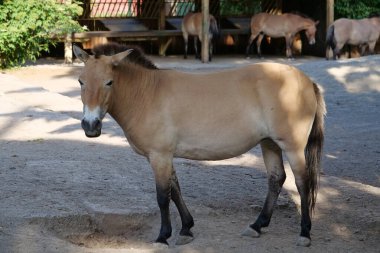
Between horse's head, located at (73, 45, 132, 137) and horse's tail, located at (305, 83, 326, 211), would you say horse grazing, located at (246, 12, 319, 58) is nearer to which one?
horse's tail, located at (305, 83, 326, 211)

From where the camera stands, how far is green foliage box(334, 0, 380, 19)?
2294 centimetres

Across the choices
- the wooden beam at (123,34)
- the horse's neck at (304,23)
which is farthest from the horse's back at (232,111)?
the horse's neck at (304,23)

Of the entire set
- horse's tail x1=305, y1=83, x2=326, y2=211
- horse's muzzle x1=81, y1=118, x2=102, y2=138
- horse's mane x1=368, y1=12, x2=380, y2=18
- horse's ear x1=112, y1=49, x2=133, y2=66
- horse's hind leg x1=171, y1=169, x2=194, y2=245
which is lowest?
horse's hind leg x1=171, y1=169, x2=194, y2=245

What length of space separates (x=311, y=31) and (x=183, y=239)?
56.9ft

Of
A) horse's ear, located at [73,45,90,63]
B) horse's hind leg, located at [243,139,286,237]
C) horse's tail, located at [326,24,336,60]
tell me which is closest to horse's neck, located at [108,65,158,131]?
horse's ear, located at [73,45,90,63]

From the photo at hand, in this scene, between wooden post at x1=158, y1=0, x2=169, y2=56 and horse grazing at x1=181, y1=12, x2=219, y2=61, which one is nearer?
horse grazing at x1=181, y1=12, x2=219, y2=61

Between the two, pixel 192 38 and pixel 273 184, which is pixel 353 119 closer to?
pixel 273 184

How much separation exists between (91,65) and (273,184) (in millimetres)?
1951

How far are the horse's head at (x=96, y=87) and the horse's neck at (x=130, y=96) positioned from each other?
15cm

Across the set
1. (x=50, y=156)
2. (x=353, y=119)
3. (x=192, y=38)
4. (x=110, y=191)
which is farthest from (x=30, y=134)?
(x=192, y=38)

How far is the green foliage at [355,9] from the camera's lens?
75.3 ft

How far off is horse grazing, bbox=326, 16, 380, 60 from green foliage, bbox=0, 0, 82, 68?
278 inches

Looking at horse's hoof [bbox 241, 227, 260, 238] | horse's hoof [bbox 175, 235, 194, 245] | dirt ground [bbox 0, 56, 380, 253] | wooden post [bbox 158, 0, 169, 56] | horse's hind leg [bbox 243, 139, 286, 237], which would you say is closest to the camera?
horse's hoof [bbox 175, 235, 194, 245]

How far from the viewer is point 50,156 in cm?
883
